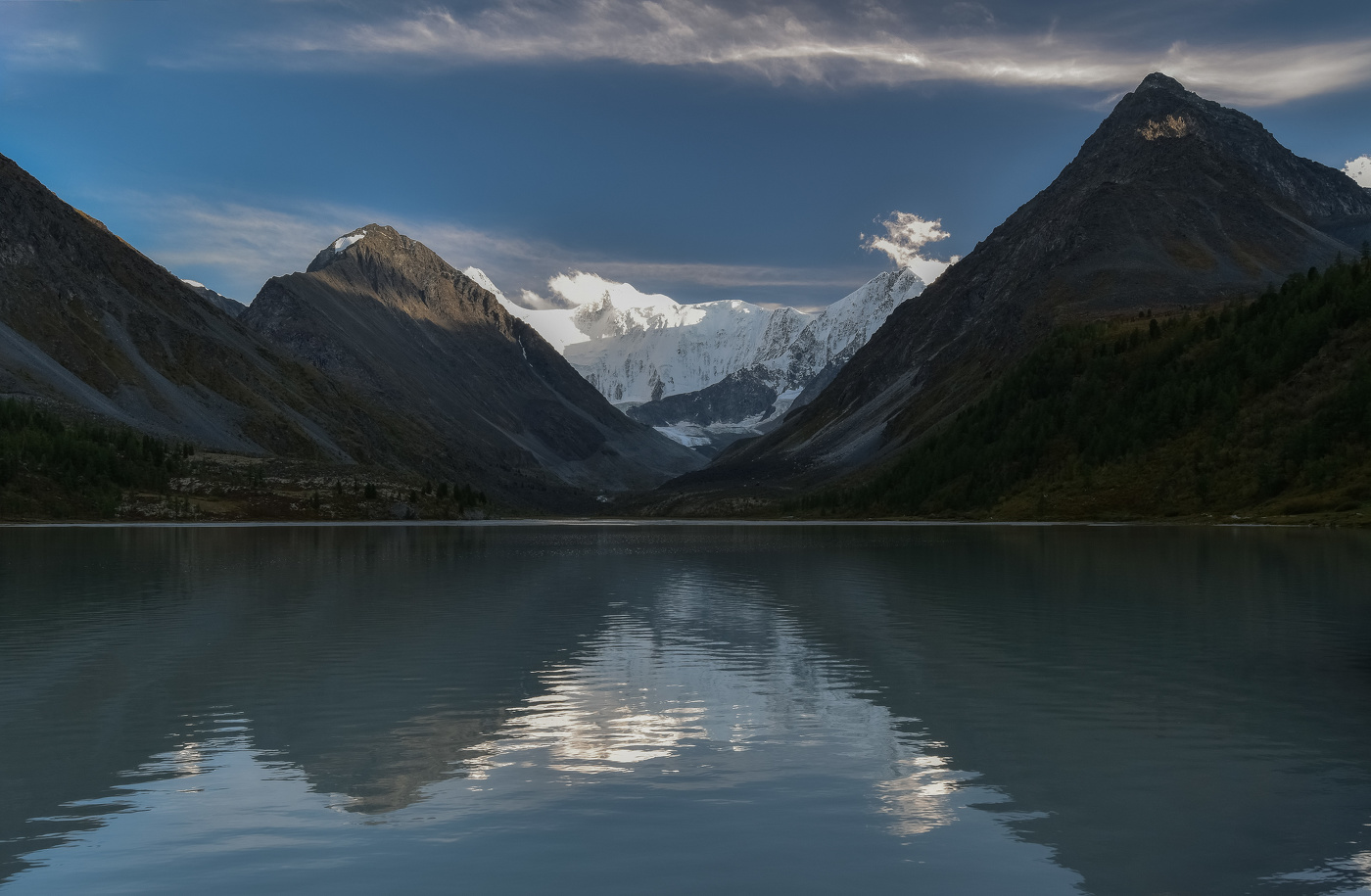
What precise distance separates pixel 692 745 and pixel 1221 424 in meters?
154

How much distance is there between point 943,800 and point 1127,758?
183 inches

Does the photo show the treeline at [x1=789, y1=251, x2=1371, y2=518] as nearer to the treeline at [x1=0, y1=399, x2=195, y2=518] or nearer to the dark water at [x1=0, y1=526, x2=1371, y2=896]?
the dark water at [x1=0, y1=526, x2=1371, y2=896]

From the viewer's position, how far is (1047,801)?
60.0 feet

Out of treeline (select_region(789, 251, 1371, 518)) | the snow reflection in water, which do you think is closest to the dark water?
the snow reflection in water

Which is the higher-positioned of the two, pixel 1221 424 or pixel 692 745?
A: pixel 1221 424

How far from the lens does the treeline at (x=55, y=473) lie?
177 metres

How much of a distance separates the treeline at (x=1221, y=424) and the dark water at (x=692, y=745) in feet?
320

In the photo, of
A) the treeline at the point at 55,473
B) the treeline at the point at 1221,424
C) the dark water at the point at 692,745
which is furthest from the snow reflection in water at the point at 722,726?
the treeline at the point at 55,473

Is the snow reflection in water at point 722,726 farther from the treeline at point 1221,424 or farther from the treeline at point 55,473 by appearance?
the treeline at point 55,473

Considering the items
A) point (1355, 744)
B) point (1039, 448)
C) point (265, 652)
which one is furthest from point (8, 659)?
point (1039, 448)

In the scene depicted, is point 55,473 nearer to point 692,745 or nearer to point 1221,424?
point 1221,424

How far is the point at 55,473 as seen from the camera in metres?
186

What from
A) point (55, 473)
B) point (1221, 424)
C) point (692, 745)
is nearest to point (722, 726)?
point (692, 745)

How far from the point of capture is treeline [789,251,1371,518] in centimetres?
13588
